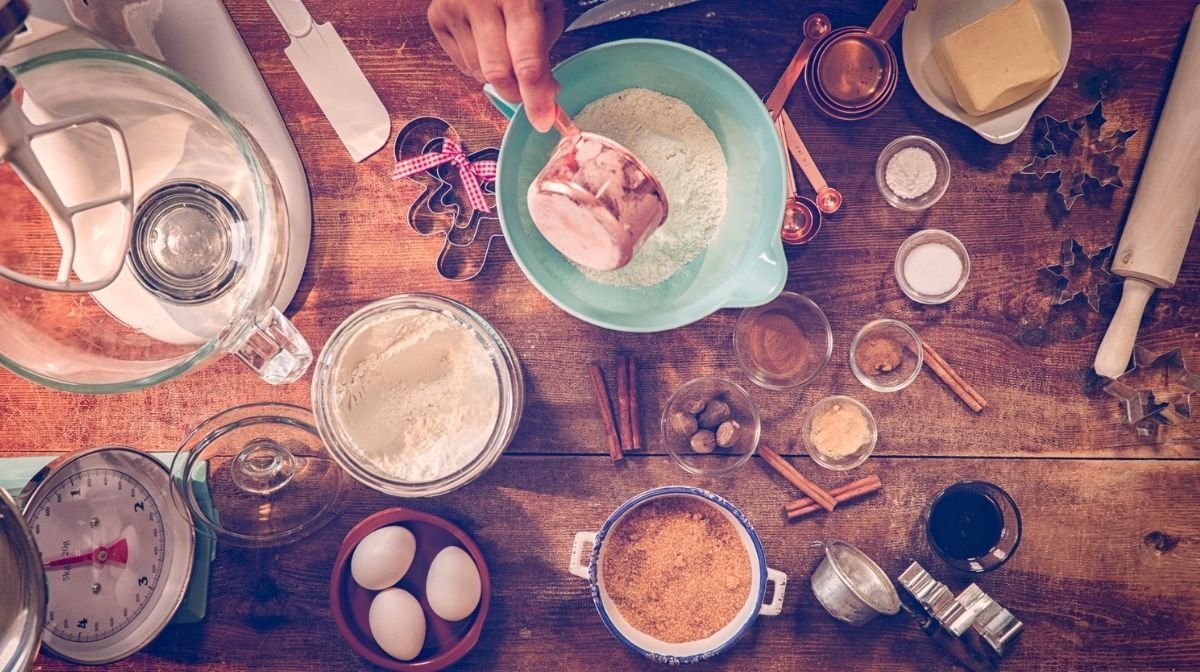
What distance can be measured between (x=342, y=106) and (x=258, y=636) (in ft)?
2.63

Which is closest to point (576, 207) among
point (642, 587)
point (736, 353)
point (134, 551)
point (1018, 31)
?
point (736, 353)


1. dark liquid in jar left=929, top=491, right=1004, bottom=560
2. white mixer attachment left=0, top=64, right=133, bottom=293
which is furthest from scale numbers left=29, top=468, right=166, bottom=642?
dark liquid in jar left=929, top=491, right=1004, bottom=560

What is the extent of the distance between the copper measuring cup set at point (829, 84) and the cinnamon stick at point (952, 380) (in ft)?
0.83

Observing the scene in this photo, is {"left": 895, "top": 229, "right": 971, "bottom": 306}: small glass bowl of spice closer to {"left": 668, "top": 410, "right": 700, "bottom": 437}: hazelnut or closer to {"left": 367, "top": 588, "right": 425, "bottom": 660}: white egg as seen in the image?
{"left": 668, "top": 410, "right": 700, "bottom": 437}: hazelnut

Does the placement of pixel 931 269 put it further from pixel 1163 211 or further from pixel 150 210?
pixel 150 210

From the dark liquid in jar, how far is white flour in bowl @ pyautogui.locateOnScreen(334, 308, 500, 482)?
0.67 meters

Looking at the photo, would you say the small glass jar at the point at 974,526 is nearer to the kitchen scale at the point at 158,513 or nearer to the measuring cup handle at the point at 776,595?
the measuring cup handle at the point at 776,595

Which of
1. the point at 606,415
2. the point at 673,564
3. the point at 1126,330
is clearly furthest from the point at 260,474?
the point at 1126,330

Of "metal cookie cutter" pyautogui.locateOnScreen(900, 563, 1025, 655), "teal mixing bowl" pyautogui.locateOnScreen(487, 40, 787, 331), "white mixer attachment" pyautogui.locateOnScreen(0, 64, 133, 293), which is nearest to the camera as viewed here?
"white mixer attachment" pyautogui.locateOnScreen(0, 64, 133, 293)

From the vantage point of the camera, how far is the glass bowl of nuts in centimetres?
120

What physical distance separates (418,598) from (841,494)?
64 centimetres

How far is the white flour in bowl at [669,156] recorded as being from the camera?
108cm

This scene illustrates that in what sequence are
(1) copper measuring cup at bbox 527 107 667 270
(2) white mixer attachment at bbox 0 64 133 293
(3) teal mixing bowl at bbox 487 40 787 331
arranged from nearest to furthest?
(2) white mixer attachment at bbox 0 64 133 293, (1) copper measuring cup at bbox 527 107 667 270, (3) teal mixing bowl at bbox 487 40 787 331

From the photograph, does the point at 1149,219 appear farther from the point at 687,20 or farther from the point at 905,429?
the point at 687,20
